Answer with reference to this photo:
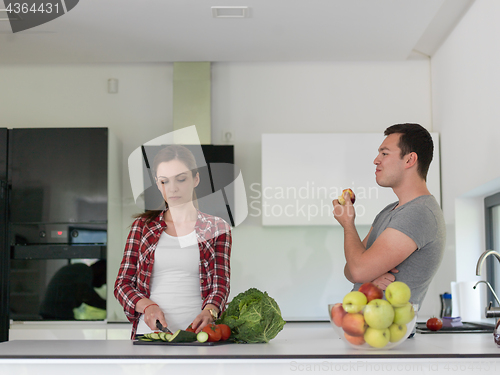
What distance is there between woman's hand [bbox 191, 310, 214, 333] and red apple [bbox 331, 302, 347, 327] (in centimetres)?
46

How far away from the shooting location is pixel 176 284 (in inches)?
72.4

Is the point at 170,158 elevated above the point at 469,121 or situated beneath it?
situated beneath

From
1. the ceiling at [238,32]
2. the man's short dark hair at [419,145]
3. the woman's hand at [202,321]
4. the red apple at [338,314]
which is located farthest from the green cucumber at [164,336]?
the ceiling at [238,32]

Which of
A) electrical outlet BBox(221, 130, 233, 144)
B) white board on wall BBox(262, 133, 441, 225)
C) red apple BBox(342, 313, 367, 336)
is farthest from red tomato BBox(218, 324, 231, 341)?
electrical outlet BBox(221, 130, 233, 144)

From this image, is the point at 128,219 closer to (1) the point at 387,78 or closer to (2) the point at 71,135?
(2) the point at 71,135

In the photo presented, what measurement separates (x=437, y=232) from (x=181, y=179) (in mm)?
897

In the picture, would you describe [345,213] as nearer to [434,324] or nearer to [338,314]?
[338,314]

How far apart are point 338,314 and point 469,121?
194cm

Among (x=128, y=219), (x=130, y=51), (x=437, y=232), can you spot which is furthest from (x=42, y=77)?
(x=437, y=232)

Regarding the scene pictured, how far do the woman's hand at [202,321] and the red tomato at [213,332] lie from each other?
0.12 metres

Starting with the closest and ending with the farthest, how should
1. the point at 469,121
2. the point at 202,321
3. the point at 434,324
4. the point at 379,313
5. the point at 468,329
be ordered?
the point at 379,313, the point at 202,321, the point at 434,324, the point at 468,329, the point at 469,121

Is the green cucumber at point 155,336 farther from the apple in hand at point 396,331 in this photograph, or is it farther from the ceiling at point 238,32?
the ceiling at point 238,32

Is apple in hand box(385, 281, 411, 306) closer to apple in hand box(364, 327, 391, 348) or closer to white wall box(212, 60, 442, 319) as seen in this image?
apple in hand box(364, 327, 391, 348)

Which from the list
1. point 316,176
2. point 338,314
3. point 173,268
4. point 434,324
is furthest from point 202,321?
point 316,176
